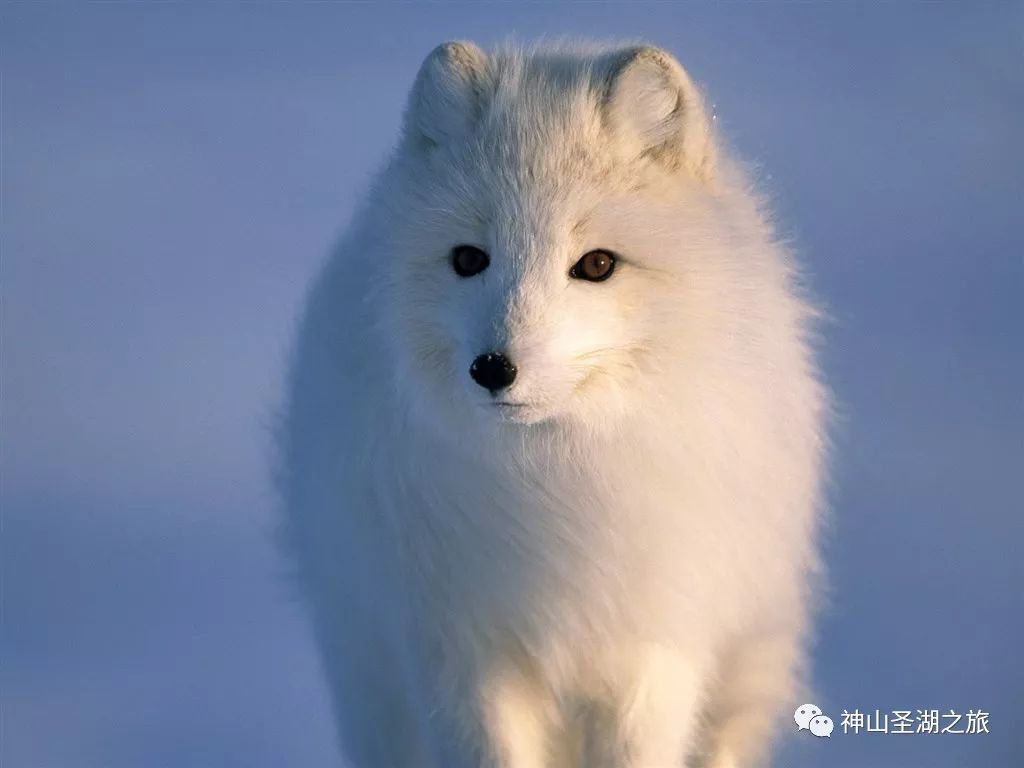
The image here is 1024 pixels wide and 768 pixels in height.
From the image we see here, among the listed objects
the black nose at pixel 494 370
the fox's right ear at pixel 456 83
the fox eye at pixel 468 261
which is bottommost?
the black nose at pixel 494 370

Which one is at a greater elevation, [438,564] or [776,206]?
[776,206]

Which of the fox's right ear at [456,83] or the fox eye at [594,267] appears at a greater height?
the fox's right ear at [456,83]

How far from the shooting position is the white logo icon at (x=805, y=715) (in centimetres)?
557

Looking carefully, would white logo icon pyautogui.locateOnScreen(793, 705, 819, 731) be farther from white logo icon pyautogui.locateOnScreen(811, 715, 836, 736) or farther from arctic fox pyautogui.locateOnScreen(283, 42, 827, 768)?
arctic fox pyautogui.locateOnScreen(283, 42, 827, 768)

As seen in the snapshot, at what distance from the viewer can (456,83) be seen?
436cm

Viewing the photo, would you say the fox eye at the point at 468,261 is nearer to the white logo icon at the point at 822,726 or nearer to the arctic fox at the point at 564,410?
the arctic fox at the point at 564,410

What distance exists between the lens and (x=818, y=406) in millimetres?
4988

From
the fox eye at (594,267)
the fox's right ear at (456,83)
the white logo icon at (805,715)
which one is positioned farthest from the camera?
the white logo icon at (805,715)

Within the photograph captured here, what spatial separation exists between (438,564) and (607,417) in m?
0.62

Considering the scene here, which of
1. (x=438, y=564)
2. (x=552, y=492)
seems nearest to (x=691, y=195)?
(x=552, y=492)

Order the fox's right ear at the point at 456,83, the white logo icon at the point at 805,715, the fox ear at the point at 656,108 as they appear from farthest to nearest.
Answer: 1. the white logo icon at the point at 805,715
2. the fox's right ear at the point at 456,83
3. the fox ear at the point at 656,108

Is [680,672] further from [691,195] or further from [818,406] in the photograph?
[691,195]
